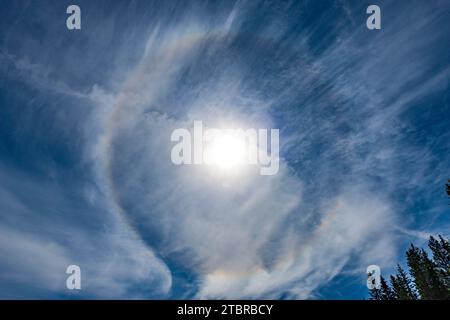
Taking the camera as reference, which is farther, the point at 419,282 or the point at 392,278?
the point at 392,278
